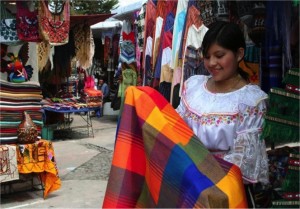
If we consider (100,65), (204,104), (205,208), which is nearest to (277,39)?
(204,104)

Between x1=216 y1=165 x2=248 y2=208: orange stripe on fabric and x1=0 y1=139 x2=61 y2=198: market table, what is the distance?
3.25 metres

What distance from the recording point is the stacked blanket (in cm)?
451

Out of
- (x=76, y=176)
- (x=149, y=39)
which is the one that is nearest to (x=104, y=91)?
(x=76, y=176)

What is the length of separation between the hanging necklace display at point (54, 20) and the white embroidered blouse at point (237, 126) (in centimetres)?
310

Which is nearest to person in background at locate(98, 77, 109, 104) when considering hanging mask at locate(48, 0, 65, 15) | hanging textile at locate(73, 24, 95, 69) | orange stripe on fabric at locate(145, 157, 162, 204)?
hanging textile at locate(73, 24, 95, 69)

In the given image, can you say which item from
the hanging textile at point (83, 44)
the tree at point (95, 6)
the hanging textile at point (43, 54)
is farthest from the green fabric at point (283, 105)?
the tree at point (95, 6)

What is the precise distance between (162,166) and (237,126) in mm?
410

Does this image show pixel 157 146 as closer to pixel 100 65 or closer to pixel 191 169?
pixel 191 169

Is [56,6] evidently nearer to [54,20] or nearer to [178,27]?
[54,20]

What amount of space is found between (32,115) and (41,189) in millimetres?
968

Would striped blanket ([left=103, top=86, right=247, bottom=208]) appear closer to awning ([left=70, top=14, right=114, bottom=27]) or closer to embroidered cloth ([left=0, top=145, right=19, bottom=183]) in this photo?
embroidered cloth ([left=0, top=145, right=19, bottom=183])

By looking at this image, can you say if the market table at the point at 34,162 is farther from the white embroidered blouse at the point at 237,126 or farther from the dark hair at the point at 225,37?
the dark hair at the point at 225,37

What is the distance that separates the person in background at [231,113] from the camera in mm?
1793

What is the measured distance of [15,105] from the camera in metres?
4.60
